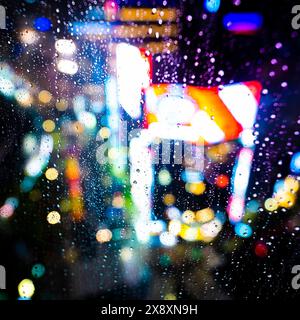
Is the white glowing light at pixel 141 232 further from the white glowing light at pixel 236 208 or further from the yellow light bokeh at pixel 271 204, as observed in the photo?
the yellow light bokeh at pixel 271 204

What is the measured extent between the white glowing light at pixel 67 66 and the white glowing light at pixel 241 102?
472 millimetres

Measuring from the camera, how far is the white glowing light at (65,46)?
1035mm

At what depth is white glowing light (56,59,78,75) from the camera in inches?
41.3

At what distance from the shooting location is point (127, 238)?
1.14 m

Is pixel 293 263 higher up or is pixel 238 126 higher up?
pixel 238 126

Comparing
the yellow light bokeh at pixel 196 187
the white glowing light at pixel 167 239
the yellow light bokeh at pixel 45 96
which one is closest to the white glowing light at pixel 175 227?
the white glowing light at pixel 167 239

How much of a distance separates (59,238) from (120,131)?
1.39 feet

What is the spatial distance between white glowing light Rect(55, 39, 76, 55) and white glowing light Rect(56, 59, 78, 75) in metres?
0.03

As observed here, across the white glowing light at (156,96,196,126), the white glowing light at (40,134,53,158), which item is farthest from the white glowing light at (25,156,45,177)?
the white glowing light at (156,96,196,126)

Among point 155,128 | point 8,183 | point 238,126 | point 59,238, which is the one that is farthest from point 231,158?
point 8,183

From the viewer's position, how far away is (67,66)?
1.05 meters

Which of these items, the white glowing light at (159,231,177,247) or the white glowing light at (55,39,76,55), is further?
the white glowing light at (159,231,177,247)

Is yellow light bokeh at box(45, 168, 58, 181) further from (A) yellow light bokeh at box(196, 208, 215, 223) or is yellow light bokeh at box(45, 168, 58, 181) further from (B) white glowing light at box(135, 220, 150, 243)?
(A) yellow light bokeh at box(196, 208, 215, 223)

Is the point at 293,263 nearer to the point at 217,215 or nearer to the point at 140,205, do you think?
the point at 217,215
